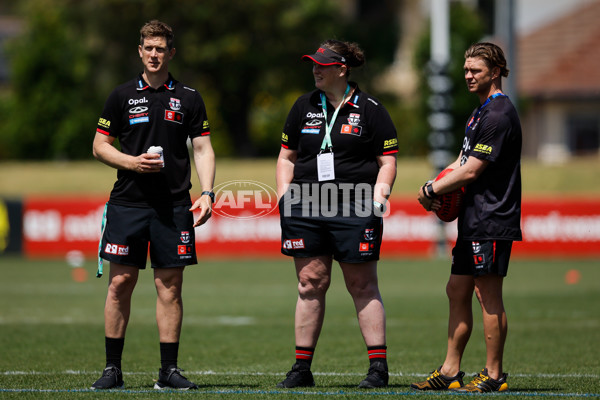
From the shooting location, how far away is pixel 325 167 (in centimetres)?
662

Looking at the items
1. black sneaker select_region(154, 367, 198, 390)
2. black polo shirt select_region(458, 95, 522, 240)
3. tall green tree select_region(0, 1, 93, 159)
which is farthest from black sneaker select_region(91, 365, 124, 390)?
tall green tree select_region(0, 1, 93, 159)

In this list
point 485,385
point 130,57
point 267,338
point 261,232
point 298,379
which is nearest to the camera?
point 485,385

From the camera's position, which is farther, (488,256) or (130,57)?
(130,57)

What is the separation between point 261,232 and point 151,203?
1673cm

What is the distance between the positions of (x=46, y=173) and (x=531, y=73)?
888 inches

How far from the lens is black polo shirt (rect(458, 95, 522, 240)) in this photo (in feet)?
20.8

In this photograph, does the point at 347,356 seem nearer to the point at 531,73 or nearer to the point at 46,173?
the point at 46,173

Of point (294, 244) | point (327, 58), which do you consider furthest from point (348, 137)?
point (294, 244)

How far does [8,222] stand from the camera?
2303cm

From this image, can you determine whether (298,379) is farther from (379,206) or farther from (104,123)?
(104,123)

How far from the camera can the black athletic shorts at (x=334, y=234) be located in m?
6.57

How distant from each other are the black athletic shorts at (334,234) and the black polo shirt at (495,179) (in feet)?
2.02

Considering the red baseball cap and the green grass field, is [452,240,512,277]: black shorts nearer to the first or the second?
the green grass field

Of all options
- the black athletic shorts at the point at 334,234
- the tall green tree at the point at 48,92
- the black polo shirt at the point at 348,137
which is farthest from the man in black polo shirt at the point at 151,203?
the tall green tree at the point at 48,92
